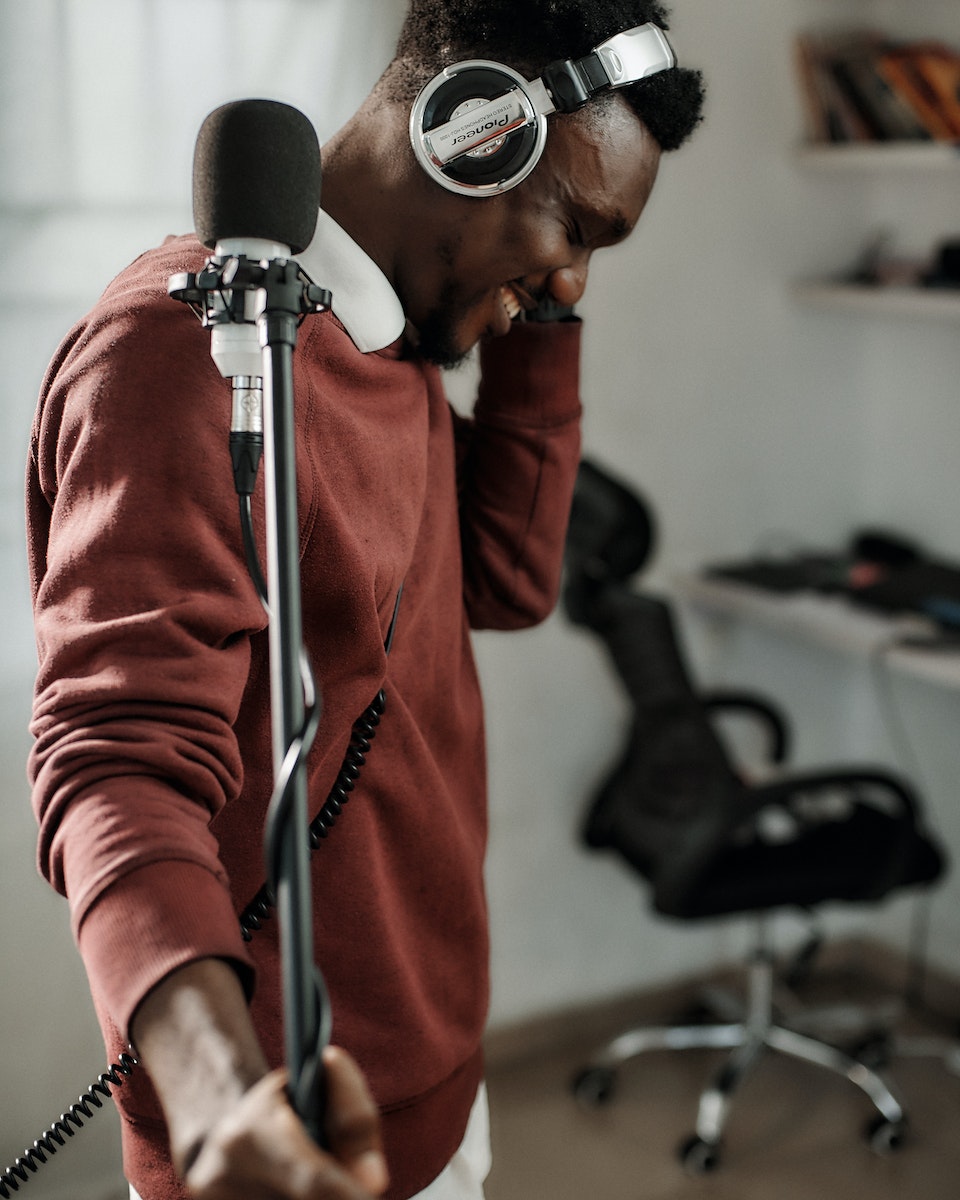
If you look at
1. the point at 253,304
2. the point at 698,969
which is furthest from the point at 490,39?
the point at 698,969

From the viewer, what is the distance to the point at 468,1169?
1.06 meters

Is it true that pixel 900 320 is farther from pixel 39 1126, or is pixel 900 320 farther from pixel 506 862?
pixel 39 1126

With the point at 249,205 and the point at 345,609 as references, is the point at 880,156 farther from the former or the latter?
the point at 249,205

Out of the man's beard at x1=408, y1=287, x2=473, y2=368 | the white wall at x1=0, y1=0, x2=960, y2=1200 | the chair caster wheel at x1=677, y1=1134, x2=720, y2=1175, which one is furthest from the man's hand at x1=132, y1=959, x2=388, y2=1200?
the chair caster wheel at x1=677, y1=1134, x2=720, y2=1175

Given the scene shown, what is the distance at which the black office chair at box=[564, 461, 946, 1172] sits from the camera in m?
2.13

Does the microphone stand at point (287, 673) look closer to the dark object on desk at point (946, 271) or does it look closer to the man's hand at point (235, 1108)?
the man's hand at point (235, 1108)

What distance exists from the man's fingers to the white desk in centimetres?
194

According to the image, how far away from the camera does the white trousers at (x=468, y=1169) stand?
40.4 inches

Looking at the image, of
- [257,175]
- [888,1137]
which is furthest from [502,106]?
[888,1137]

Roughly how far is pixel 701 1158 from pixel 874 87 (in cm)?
204

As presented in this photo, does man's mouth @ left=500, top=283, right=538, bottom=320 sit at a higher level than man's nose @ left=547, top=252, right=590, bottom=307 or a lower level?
lower

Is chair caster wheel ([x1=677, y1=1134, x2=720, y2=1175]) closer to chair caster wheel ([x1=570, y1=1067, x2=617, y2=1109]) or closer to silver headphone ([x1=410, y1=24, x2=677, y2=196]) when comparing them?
chair caster wheel ([x1=570, y1=1067, x2=617, y2=1109])

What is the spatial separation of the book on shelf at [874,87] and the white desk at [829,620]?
911mm

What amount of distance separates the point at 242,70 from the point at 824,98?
1.20 m
